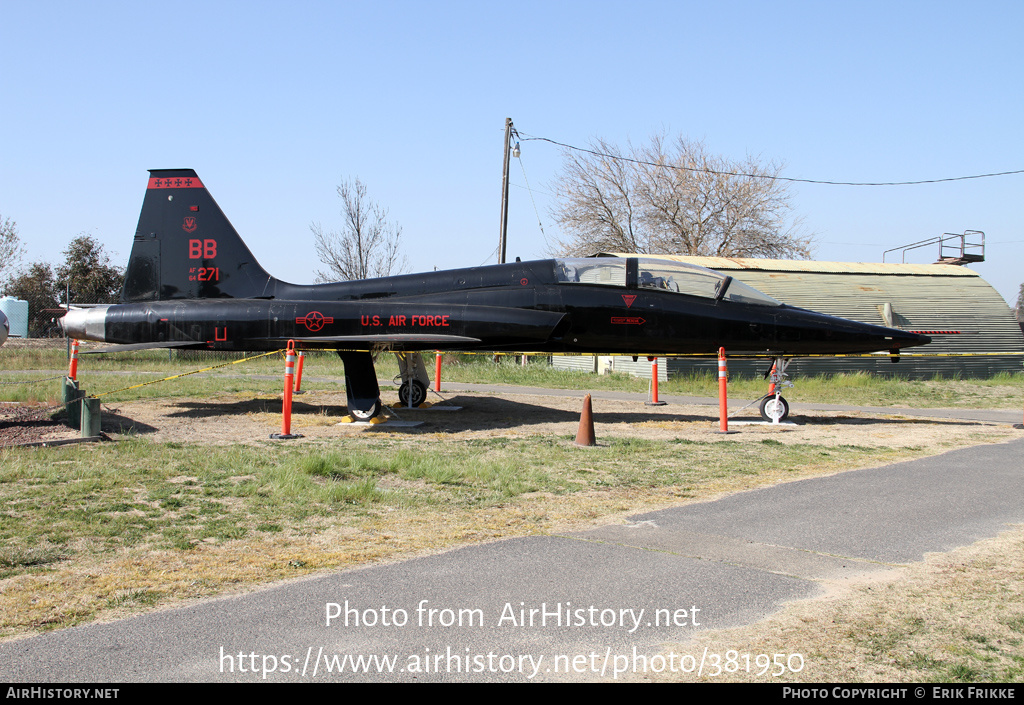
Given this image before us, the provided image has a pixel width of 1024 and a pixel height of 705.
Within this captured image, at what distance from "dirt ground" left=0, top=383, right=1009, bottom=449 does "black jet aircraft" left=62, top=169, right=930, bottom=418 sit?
1.25 metres

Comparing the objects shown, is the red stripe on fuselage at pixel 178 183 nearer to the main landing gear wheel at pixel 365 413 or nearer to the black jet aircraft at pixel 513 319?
the black jet aircraft at pixel 513 319

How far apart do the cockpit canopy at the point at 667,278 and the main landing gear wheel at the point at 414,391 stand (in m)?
3.82

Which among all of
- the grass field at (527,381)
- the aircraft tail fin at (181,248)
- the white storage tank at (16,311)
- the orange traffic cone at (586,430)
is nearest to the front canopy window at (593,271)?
the orange traffic cone at (586,430)

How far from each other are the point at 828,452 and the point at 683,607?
6.60 metres

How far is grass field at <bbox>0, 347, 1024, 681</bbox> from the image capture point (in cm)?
384

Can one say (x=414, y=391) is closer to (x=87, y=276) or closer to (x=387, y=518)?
(x=387, y=518)

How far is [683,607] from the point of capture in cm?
420

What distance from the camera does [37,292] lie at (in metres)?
46.4

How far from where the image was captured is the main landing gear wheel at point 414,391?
14797 mm

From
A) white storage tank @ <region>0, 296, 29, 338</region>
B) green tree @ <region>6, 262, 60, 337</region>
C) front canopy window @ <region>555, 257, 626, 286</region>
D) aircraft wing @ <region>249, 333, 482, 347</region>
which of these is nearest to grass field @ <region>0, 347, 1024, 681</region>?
aircraft wing @ <region>249, 333, 482, 347</region>

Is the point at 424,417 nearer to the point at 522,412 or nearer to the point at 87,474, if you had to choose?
the point at 522,412

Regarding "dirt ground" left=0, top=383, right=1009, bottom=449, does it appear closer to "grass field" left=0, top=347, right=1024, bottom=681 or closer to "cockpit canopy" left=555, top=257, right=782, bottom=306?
"grass field" left=0, top=347, right=1024, bottom=681

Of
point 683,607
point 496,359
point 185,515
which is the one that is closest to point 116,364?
point 496,359
